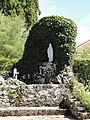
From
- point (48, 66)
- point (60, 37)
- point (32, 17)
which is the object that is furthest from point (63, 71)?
point (32, 17)

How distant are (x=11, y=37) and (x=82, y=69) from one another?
9596 millimetres

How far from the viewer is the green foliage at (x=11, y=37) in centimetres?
2340

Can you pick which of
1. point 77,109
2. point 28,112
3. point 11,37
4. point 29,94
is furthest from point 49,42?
point 11,37

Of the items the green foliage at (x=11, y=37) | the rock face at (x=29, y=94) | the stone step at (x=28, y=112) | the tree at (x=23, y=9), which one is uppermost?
the tree at (x=23, y=9)

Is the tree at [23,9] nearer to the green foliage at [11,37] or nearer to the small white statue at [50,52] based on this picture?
the green foliage at [11,37]

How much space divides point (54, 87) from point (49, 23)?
503 cm

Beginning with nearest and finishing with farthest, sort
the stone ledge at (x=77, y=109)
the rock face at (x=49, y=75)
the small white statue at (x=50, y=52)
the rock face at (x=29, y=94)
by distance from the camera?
1. the stone ledge at (x=77, y=109)
2. the rock face at (x=29, y=94)
3. the rock face at (x=49, y=75)
4. the small white statue at (x=50, y=52)

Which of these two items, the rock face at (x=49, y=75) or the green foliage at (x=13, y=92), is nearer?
the green foliage at (x=13, y=92)

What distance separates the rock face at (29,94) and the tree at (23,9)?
18.0 m

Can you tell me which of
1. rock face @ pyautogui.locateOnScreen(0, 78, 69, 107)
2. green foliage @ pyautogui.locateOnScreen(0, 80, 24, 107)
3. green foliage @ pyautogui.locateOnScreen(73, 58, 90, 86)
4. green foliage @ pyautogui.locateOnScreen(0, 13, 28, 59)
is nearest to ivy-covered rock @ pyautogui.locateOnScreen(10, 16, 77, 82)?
green foliage @ pyautogui.locateOnScreen(73, 58, 90, 86)

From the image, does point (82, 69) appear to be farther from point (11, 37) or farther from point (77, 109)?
point (77, 109)

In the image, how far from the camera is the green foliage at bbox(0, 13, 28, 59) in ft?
76.8

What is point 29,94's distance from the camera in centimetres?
962

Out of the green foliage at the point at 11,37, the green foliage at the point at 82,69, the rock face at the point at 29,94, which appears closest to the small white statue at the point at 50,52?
the green foliage at the point at 82,69
